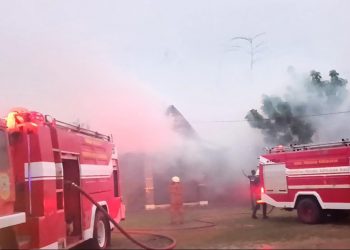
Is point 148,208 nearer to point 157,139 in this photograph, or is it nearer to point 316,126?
point 157,139

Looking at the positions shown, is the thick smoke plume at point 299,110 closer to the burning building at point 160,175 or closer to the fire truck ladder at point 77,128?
the burning building at point 160,175

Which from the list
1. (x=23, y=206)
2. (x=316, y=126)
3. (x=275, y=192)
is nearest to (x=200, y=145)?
→ (x=316, y=126)

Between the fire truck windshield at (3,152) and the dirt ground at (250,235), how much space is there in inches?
180

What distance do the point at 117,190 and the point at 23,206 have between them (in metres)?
5.04

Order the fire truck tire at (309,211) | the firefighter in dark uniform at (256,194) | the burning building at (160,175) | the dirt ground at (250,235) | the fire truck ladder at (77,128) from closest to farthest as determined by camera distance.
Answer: the fire truck ladder at (77,128) → the dirt ground at (250,235) → the fire truck tire at (309,211) → the firefighter in dark uniform at (256,194) → the burning building at (160,175)

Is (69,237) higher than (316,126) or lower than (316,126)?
lower

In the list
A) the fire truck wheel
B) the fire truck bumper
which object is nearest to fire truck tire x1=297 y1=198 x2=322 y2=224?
the fire truck wheel

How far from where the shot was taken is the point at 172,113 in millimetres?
23438

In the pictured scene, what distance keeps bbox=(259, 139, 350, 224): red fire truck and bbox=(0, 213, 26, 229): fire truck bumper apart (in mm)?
9231

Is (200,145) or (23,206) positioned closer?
(23,206)

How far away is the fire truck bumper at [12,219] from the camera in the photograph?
630cm

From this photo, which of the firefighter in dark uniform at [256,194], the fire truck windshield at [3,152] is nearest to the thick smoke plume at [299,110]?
the firefighter in dark uniform at [256,194]

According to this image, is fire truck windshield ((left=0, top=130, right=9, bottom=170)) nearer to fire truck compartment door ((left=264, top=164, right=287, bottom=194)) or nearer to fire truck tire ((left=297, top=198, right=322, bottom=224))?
fire truck tire ((left=297, top=198, right=322, bottom=224))

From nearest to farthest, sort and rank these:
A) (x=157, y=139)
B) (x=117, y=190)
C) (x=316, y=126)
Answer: (x=117, y=190), (x=157, y=139), (x=316, y=126)
